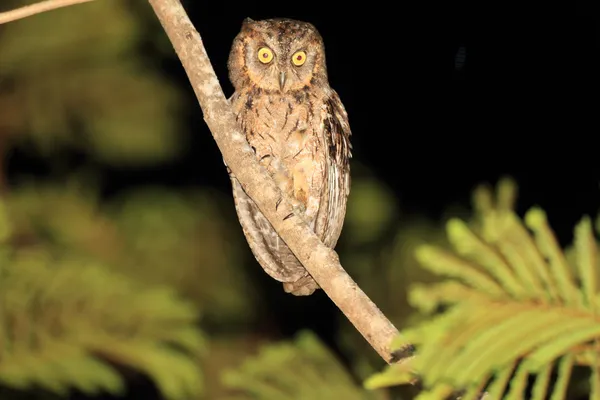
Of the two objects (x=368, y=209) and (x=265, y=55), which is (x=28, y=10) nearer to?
(x=265, y=55)

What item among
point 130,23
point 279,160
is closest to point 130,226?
point 130,23

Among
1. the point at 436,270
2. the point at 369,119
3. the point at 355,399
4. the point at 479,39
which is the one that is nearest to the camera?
the point at 436,270

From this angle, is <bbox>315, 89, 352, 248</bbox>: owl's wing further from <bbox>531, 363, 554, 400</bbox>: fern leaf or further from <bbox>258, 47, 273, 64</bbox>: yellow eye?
<bbox>531, 363, 554, 400</bbox>: fern leaf

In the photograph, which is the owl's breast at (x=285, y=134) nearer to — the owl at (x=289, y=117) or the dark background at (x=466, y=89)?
the owl at (x=289, y=117)

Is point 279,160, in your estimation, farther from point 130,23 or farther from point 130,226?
point 130,226

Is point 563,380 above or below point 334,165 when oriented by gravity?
above

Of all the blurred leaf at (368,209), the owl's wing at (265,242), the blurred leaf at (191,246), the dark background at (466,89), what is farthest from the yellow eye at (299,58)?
the blurred leaf at (191,246)

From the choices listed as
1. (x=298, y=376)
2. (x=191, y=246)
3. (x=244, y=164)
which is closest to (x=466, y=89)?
(x=191, y=246)
